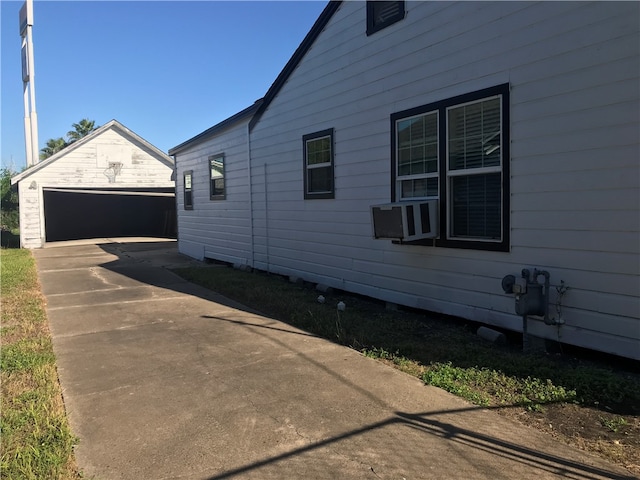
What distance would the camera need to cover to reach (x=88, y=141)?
21156 mm

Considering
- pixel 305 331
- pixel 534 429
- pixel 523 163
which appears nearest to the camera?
pixel 534 429

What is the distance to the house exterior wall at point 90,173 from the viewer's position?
19.8m

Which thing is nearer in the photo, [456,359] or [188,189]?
[456,359]

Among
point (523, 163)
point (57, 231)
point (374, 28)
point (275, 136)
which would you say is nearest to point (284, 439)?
point (523, 163)

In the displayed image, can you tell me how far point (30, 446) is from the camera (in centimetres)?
313

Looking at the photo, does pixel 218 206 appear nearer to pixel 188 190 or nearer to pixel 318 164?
pixel 188 190

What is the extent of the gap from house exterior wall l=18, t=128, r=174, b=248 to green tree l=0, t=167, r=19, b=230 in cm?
1441

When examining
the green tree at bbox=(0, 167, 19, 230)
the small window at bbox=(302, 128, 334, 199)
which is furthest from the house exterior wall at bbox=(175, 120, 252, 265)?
the green tree at bbox=(0, 167, 19, 230)

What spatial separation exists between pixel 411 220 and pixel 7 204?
35.7 meters

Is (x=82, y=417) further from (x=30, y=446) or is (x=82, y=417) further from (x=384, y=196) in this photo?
(x=384, y=196)

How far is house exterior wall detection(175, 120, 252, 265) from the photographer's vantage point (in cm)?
1124

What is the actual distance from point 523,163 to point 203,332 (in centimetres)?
421

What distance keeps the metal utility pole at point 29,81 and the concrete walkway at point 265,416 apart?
1037 inches

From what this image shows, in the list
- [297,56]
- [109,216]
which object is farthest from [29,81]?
[297,56]
